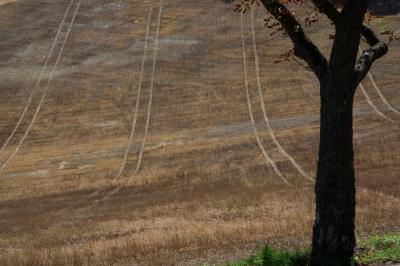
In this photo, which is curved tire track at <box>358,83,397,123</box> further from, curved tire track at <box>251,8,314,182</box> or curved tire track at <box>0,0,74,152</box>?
curved tire track at <box>0,0,74,152</box>

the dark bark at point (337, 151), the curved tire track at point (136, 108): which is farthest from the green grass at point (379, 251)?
the curved tire track at point (136, 108)

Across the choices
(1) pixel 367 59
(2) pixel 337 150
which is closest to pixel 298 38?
(1) pixel 367 59

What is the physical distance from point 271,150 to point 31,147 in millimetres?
14046

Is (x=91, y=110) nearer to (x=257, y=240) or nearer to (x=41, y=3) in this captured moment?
(x=41, y=3)

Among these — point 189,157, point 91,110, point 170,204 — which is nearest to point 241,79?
point 91,110

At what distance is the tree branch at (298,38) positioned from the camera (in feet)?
28.6

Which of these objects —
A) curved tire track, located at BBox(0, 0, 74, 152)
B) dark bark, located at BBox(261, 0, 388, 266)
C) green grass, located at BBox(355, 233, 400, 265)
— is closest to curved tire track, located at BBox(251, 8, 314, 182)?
green grass, located at BBox(355, 233, 400, 265)

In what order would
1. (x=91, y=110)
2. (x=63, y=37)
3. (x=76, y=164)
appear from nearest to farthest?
1. (x=76, y=164)
2. (x=91, y=110)
3. (x=63, y=37)

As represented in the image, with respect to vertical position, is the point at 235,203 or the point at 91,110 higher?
the point at 235,203

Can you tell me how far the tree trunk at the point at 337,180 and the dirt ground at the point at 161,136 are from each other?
4195 millimetres

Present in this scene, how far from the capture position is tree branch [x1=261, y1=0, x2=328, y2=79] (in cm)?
873

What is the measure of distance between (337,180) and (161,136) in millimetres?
28171

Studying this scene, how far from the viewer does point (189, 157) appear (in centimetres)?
3109

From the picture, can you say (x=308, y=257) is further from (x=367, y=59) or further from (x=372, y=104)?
(x=372, y=104)
